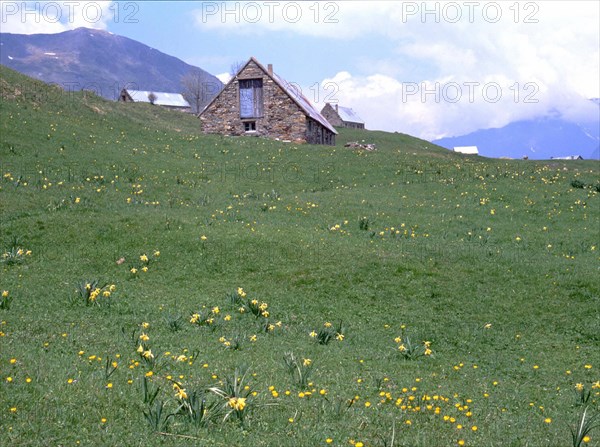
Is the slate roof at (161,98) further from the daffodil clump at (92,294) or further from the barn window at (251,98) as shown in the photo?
the daffodil clump at (92,294)

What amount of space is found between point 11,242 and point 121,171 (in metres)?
11.1

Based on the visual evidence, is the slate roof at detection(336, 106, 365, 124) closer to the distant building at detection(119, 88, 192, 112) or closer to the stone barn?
the distant building at detection(119, 88, 192, 112)

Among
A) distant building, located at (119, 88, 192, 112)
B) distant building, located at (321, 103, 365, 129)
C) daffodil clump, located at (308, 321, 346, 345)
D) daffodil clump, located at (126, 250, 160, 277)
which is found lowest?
daffodil clump, located at (308, 321, 346, 345)

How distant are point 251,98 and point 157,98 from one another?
8005 centimetres

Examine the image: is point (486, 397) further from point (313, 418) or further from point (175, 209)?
point (175, 209)

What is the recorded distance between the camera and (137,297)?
44.8 ft

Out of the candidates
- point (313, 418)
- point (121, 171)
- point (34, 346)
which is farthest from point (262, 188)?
point (313, 418)

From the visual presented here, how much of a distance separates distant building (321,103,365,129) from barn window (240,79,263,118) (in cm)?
6692

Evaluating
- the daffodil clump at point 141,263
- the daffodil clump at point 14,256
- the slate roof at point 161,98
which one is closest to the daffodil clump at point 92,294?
the daffodil clump at point 141,263

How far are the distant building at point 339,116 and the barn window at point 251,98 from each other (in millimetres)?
66916

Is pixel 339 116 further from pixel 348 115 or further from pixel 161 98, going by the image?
pixel 161 98

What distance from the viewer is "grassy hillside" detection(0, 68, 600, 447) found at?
7141mm

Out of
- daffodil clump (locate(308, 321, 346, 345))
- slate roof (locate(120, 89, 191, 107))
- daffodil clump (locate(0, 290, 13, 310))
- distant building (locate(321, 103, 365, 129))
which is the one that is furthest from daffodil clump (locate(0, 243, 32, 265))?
slate roof (locate(120, 89, 191, 107))

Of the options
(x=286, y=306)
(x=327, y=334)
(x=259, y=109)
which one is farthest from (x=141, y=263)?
(x=259, y=109)
